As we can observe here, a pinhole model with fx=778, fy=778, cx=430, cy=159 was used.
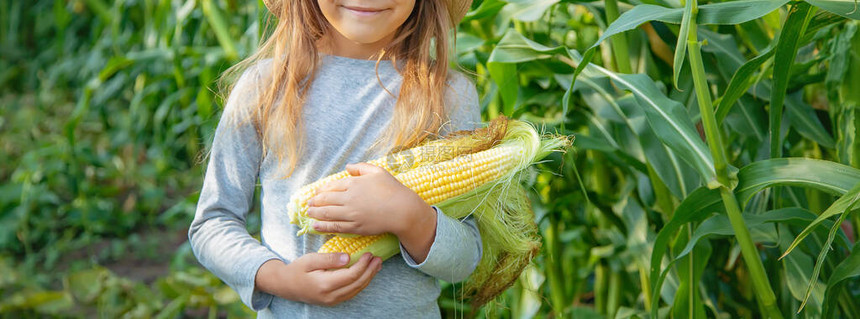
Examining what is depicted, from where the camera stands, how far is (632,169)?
153cm

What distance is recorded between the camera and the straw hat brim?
3.82 feet

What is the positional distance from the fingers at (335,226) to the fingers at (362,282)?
0.22 feet

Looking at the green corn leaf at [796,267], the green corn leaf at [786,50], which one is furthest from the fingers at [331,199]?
the green corn leaf at [796,267]

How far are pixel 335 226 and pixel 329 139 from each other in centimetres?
16

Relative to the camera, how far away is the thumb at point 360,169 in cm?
96

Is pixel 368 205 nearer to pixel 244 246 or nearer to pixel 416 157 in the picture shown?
pixel 416 157

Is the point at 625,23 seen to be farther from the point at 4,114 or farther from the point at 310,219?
the point at 4,114

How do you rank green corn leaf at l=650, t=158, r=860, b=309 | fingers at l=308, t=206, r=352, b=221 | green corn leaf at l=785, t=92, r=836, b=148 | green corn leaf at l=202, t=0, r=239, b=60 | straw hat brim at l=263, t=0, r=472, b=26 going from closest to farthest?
A: fingers at l=308, t=206, r=352, b=221
green corn leaf at l=650, t=158, r=860, b=309
straw hat brim at l=263, t=0, r=472, b=26
green corn leaf at l=785, t=92, r=836, b=148
green corn leaf at l=202, t=0, r=239, b=60

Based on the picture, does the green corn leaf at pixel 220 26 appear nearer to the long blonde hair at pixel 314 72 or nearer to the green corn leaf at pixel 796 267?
the long blonde hair at pixel 314 72

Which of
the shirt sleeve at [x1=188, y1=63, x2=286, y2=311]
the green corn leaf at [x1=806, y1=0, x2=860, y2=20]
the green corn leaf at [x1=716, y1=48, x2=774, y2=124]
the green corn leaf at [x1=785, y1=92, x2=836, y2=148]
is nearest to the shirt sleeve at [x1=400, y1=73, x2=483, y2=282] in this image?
the shirt sleeve at [x1=188, y1=63, x2=286, y2=311]

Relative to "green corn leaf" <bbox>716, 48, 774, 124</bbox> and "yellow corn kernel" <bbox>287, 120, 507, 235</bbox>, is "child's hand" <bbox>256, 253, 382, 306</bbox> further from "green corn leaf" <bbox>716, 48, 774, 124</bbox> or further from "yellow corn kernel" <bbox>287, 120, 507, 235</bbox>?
"green corn leaf" <bbox>716, 48, 774, 124</bbox>

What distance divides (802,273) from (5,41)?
4.36 metres

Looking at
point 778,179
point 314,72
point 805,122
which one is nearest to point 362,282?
point 314,72

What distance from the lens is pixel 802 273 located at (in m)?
1.26
